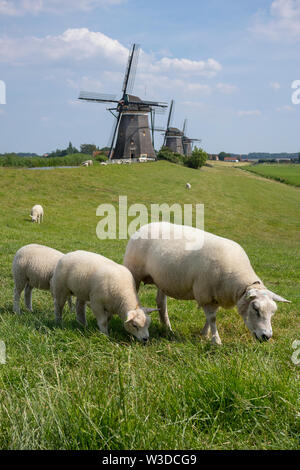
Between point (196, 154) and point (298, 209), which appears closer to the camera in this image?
point (298, 209)

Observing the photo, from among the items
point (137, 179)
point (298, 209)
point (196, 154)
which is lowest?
point (298, 209)

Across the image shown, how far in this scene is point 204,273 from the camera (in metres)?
5.28

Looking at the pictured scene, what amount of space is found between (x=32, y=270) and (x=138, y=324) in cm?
263

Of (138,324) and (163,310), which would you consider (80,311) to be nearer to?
(163,310)

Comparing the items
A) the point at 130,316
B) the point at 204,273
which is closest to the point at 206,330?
the point at 204,273

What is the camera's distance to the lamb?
4.79m

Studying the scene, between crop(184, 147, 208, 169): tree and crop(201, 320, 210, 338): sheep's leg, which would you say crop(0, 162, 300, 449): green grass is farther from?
crop(184, 147, 208, 169): tree

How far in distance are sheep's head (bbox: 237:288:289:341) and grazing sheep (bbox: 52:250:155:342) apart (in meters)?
1.31

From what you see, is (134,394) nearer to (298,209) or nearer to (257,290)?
(257,290)

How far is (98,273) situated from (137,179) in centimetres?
3602

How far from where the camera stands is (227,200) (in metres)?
39.0

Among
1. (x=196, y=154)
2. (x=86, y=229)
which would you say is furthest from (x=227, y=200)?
(x=196, y=154)

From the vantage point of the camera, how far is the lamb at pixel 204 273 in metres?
4.79
